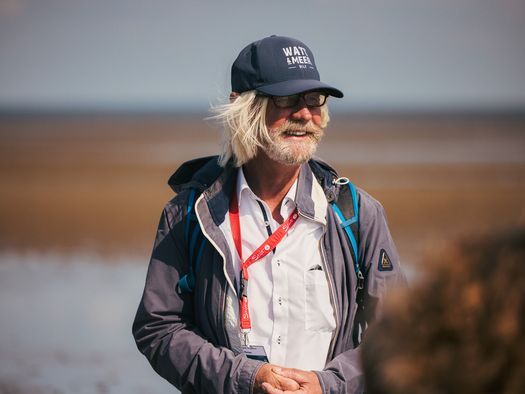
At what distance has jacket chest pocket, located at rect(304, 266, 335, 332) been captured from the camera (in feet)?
11.1

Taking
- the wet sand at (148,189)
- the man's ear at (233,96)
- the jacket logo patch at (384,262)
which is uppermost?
the man's ear at (233,96)

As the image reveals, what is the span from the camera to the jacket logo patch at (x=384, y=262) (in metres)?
3.44

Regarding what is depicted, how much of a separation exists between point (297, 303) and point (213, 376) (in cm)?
42

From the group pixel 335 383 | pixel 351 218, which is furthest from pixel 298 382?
pixel 351 218

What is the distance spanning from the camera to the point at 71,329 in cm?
967

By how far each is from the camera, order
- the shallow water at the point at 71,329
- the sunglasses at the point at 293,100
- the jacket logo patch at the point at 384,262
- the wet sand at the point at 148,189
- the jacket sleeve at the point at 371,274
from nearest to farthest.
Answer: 1. the jacket sleeve at the point at 371,274
2. the jacket logo patch at the point at 384,262
3. the sunglasses at the point at 293,100
4. the shallow water at the point at 71,329
5. the wet sand at the point at 148,189

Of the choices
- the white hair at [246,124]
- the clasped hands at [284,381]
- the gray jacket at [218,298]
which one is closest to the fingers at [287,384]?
the clasped hands at [284,381]

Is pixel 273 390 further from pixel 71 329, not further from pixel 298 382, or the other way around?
pixel 71 329

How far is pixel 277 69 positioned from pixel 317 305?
95 cm

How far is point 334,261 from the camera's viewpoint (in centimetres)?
341

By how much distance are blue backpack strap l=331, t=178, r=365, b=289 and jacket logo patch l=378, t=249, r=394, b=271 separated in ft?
0.29

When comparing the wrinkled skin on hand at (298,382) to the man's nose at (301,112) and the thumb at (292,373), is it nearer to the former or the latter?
the thumb at (292,373)

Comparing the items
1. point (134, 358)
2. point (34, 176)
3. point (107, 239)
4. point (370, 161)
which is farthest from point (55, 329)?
point (370, 161)

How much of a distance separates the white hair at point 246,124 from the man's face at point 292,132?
0.03 metres
